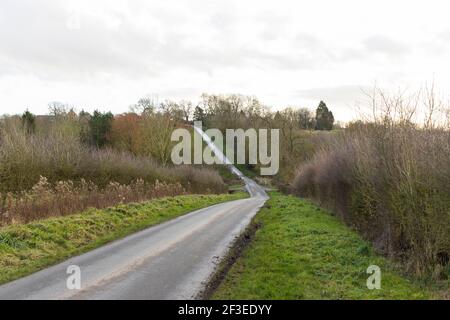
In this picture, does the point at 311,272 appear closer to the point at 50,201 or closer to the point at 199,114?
the point at 50,201

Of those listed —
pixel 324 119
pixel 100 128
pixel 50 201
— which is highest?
pixel 324 119

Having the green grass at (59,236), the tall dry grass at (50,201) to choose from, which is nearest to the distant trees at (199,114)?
the tall dry grass at (50,201)

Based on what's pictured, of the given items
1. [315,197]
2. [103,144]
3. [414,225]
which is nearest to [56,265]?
[414,225]

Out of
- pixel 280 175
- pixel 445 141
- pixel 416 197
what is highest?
pixel 445 141

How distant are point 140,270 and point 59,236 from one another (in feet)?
16.1

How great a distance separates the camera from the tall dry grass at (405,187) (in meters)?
9.26

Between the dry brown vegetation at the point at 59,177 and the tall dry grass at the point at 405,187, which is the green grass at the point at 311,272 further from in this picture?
the dry brown vegetation at the point at 59,177

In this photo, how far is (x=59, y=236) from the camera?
13.6m

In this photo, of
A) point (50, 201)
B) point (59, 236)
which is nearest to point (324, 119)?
point (50, 201)

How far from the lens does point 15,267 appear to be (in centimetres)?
1035

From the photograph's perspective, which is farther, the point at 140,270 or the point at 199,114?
the point at 199,114
